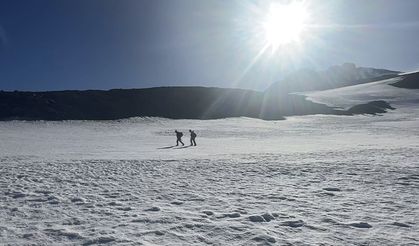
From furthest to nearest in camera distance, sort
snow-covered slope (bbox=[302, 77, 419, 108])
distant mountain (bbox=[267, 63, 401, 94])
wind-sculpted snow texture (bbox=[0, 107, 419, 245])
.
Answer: distant mountain (bbox=[267, 63, 401, 94]), snow-covered slope (bbox=[302, 77, 419, 108]), wind-sculpted snow texture (bbox=[0, 107, 419, 245])

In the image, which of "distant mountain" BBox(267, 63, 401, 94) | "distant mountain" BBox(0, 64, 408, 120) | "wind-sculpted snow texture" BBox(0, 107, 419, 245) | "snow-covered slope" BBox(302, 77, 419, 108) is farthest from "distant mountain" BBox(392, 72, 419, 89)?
"wind-sculpted snow texture" BBox(0, 107, 419, 245)

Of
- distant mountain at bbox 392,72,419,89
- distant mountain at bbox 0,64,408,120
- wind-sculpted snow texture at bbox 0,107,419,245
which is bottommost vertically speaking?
wind-sculpted snow texture at bbox 0,107,419,245

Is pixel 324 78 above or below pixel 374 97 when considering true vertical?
above

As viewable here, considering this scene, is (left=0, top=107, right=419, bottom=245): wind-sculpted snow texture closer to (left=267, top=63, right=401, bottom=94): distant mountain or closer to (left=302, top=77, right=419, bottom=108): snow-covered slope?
(left=302, top=77, right=419, bottom=108): snow-covered slope

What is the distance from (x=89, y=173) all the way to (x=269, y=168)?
775 cm

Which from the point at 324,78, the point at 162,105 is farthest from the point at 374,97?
the point at 324,78

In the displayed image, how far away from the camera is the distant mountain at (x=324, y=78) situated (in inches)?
6250

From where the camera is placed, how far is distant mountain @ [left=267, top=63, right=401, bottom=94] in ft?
521

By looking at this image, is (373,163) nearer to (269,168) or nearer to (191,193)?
(269,168)

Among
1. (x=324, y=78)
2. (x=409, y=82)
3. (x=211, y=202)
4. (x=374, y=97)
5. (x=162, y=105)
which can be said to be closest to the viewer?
(x=211, y=202)

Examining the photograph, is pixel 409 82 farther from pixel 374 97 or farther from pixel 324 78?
pixel 324 78

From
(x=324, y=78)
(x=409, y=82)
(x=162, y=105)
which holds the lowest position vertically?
(x=162, y=105)

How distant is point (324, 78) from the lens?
175125 millimetres

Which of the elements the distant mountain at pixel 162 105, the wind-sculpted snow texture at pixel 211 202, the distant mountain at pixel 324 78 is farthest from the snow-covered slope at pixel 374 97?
the wind-sculpted snow texture at pixel 211 202
